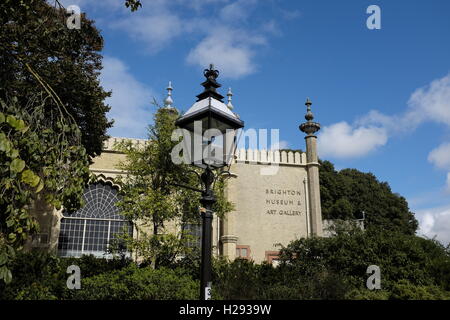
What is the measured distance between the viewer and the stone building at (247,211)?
1884 cm

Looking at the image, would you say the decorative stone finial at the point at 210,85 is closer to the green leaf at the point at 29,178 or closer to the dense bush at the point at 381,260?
the green leaf at the point at 29,178

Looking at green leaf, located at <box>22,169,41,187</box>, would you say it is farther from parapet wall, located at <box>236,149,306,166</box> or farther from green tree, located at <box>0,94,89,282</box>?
parapet wall, located at <box>236,149,306,166</box>

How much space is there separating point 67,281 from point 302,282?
6.69m

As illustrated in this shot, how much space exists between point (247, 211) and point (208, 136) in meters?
17.0

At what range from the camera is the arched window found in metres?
18.8

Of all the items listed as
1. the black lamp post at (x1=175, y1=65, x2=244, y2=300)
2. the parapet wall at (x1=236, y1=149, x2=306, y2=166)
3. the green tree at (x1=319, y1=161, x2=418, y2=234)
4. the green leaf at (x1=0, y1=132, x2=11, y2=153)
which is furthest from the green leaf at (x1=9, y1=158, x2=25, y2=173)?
the green tree at (x1=319, y1=161, x2=418, y2=234)

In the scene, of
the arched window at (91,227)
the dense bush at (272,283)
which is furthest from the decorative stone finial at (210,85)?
the arched window at (91,227)

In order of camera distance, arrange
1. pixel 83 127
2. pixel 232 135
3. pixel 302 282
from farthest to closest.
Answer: pixel 83 127
pixel 302 282
pixel 232 135

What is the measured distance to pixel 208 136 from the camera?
4.85m

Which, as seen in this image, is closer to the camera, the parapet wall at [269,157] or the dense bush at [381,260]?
the dense bush at [381,260]

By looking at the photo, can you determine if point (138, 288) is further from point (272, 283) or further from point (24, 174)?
point (24, 174)
